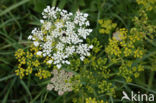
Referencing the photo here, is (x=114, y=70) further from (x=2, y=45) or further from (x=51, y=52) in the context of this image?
(x=2, y=45)

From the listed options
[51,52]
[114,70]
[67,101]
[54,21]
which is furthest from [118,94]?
[54,21]

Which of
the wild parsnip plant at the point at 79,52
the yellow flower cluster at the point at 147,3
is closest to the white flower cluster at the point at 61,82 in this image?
the wild parsnip plant at the point at 79,52

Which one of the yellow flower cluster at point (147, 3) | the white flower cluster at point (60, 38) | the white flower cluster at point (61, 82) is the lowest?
the white flower cluster at point (61, 82)

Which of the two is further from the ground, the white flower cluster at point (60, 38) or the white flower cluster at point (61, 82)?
the white flower cluster at point (60, 38)

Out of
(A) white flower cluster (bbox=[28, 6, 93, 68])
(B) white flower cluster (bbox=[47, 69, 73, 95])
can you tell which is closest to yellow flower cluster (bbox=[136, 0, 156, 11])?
(A) white flower cluster (bbox=[28, 6, 93, 68])

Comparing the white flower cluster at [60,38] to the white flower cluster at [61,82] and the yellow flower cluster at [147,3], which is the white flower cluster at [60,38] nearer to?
the white flower cluster at [61,82]

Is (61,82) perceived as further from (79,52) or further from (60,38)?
(60,38)

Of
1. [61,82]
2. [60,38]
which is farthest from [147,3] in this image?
[61,82]

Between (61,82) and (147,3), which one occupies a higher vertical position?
(147,3)

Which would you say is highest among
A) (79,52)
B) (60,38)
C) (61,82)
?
(60,38)
